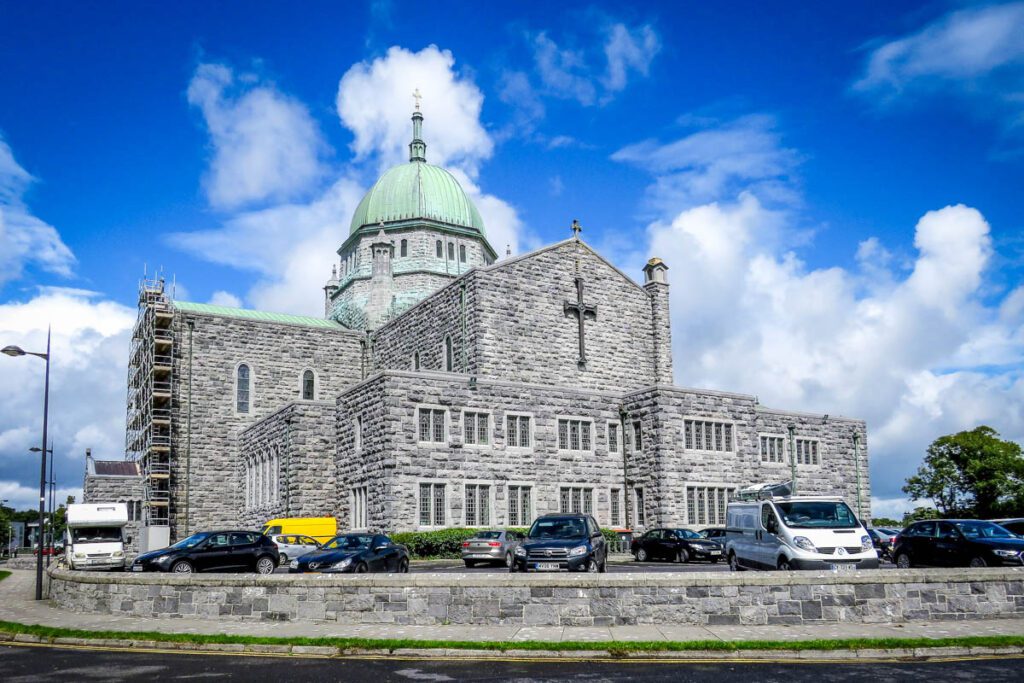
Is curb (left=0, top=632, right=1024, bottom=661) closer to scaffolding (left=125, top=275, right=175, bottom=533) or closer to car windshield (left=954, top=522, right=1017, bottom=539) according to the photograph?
car windshield (left=954, top=522, right=1017, bottom=539)

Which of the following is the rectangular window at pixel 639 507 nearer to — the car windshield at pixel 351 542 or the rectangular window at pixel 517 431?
the rectangular window at pixel 517 431

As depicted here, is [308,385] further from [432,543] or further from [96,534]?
[432,543]

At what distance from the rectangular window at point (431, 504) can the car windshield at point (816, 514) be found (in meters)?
18.8

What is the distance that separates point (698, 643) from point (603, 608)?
2.47 meters

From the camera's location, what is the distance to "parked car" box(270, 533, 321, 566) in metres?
31.7

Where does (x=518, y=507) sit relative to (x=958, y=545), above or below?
above

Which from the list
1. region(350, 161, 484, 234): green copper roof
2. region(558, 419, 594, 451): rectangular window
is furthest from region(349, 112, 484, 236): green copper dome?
Result: region(558, 419, 594, 451): rectangular window

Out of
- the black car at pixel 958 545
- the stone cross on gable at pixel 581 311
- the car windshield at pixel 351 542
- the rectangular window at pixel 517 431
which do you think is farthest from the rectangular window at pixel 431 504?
the black car at pixel 958 545

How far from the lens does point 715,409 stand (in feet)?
140

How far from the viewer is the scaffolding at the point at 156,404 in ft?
165

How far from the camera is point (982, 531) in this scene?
22766 mm

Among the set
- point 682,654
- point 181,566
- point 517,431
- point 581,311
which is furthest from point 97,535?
point 682,654

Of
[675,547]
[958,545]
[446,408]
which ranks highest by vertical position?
[446,408]

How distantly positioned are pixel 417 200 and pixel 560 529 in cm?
4087
